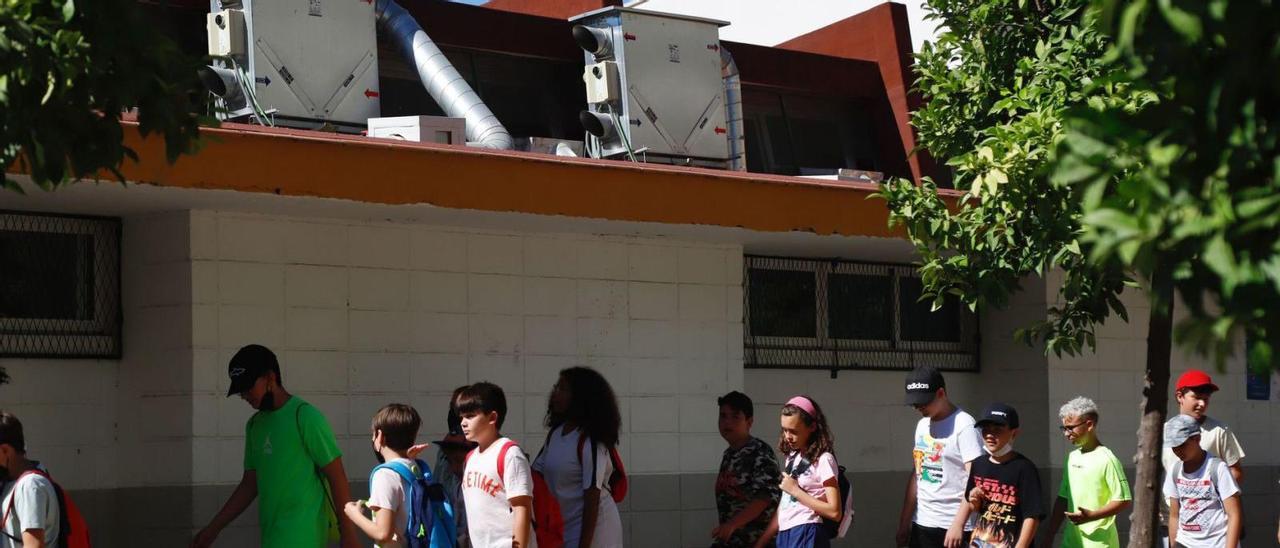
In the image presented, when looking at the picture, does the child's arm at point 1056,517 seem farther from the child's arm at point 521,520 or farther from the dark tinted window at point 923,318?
the dark tinted window at point 923,318

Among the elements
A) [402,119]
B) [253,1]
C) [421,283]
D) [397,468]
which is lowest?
[397,468]

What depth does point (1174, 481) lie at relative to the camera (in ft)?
30.6

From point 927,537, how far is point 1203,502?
150 centimetres

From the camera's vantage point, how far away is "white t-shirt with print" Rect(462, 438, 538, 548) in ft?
23.2

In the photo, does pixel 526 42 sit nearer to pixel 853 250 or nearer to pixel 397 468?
pixel 853 250

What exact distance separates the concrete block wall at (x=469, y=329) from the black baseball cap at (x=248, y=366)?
1870mm

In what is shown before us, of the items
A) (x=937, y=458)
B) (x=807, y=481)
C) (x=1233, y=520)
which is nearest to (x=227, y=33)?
(x=807, y=481)

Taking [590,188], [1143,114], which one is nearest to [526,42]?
[590,188]

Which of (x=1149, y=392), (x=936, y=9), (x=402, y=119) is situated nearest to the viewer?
(x=1149, y=392)

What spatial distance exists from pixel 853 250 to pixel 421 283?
366cm

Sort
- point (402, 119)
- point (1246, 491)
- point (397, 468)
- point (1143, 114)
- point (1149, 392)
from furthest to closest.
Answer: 1. point (1246, 491)
2. point (402, 119)
3. point (1149, 392)
4. point (397, 468)
5. point (1143, 114)

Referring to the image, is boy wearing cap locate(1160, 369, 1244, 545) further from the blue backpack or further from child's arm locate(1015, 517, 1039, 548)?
the blue backpack

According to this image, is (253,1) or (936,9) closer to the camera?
(936,9)

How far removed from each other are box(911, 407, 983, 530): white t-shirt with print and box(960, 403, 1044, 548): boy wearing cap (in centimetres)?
50
